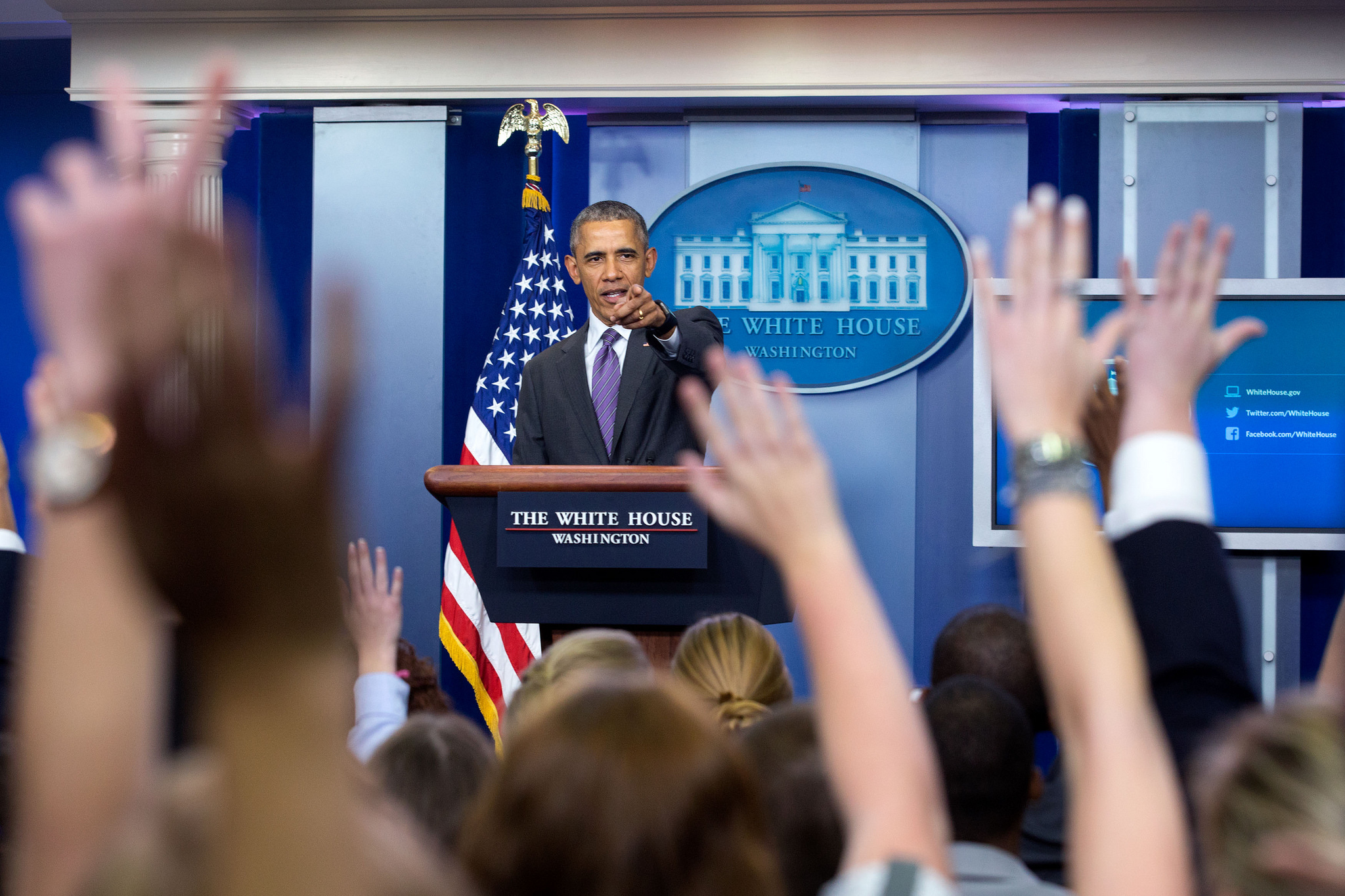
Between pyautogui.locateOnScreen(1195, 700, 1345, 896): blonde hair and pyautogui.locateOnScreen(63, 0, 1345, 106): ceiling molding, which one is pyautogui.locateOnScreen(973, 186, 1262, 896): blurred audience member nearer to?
pyautogui.locateOnScreen(1195, 700, 1345, 896): blonde hair

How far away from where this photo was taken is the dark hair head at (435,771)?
1.21 metres

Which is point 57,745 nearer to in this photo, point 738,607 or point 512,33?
point 738,607

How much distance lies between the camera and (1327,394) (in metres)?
4.42

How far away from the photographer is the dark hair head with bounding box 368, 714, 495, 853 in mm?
1215

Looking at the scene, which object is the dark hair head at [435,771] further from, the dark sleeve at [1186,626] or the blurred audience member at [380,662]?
the dark sleeve at [1186,626]

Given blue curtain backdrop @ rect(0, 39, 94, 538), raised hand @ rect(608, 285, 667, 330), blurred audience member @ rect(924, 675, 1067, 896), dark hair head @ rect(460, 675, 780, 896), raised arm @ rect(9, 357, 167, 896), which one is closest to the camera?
raised arm @ rect(9, 357, 167, 896)

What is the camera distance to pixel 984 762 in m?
1.39

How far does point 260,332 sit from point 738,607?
7.49 ft

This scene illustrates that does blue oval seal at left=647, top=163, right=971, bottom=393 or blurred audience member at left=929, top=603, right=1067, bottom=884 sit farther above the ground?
blue oval seal at left=647, top=163, right=971, bottom=393

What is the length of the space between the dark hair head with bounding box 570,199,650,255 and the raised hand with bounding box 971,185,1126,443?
10.2ft

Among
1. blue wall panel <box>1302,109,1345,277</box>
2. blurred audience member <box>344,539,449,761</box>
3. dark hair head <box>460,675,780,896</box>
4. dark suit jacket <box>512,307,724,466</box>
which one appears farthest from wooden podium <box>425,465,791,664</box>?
blue wall panel <box>1302,109,1345,277</box>

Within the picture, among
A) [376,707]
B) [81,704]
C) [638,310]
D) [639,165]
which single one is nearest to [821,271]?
[639,165]

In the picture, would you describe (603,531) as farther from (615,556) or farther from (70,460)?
(70,460)

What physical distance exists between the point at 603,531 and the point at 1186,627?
170 centimetres
